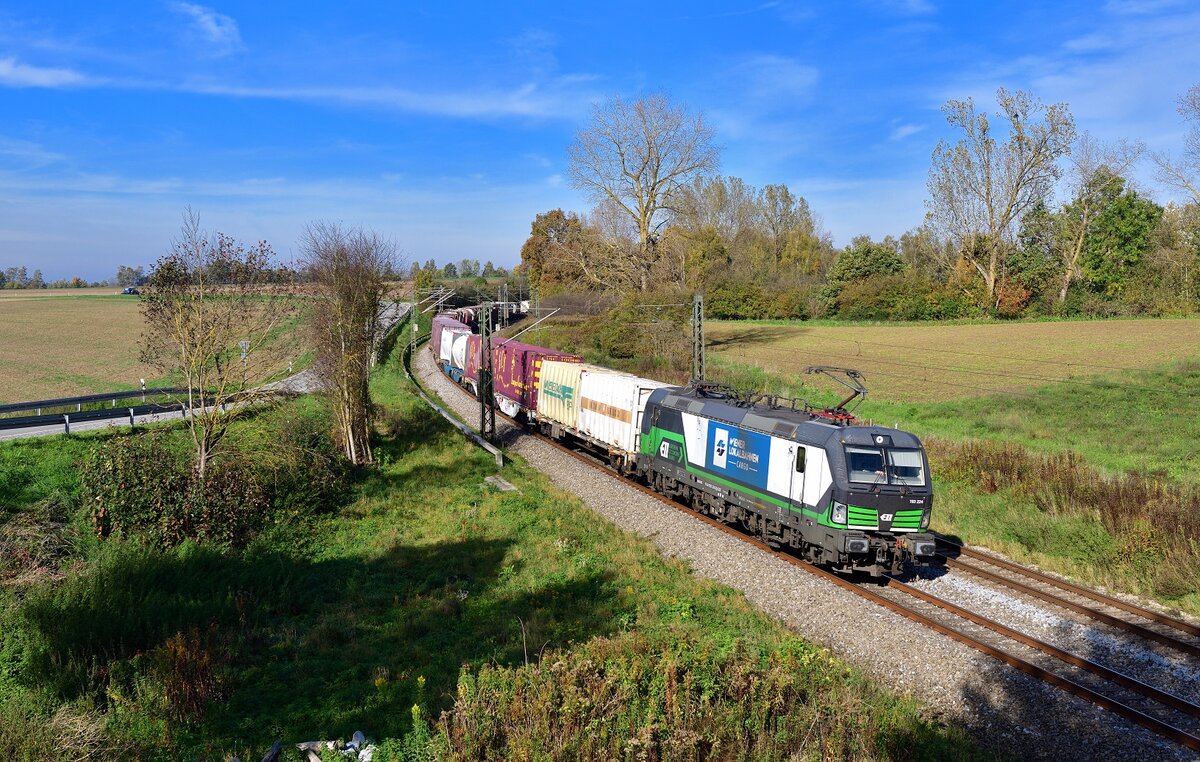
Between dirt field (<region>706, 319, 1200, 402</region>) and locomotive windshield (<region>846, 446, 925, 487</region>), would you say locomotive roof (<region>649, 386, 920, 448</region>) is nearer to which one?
locomotive windshield (<region>846, 446, 925, 487</region>)

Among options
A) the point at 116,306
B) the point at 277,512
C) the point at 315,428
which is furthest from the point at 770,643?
the point at 116,306

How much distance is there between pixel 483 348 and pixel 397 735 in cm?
2286

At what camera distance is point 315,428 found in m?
23.5

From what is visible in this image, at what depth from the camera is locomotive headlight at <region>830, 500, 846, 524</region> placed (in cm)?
1399

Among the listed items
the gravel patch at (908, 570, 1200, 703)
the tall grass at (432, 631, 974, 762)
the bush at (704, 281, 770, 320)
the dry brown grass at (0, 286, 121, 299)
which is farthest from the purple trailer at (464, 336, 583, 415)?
the dry brown grass at (0, 286, 121, 299)

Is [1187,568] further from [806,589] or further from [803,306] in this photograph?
[803,306]

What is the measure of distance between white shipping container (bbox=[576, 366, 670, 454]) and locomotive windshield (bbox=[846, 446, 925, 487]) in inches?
346

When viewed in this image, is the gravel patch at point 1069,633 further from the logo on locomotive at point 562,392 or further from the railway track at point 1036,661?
the logo on locomotive at point 562,392

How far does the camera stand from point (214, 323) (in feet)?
57.1

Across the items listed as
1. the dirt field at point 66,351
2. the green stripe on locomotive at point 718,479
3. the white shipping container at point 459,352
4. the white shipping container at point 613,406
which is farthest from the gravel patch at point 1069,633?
the white shipping container at point 459,352

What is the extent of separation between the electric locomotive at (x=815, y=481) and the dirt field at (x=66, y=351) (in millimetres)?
20686

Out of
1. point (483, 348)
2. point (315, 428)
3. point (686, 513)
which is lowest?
point (686, 513)

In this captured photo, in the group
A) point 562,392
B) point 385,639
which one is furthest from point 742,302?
point 385,639

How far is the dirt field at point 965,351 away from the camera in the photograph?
37688 mm
